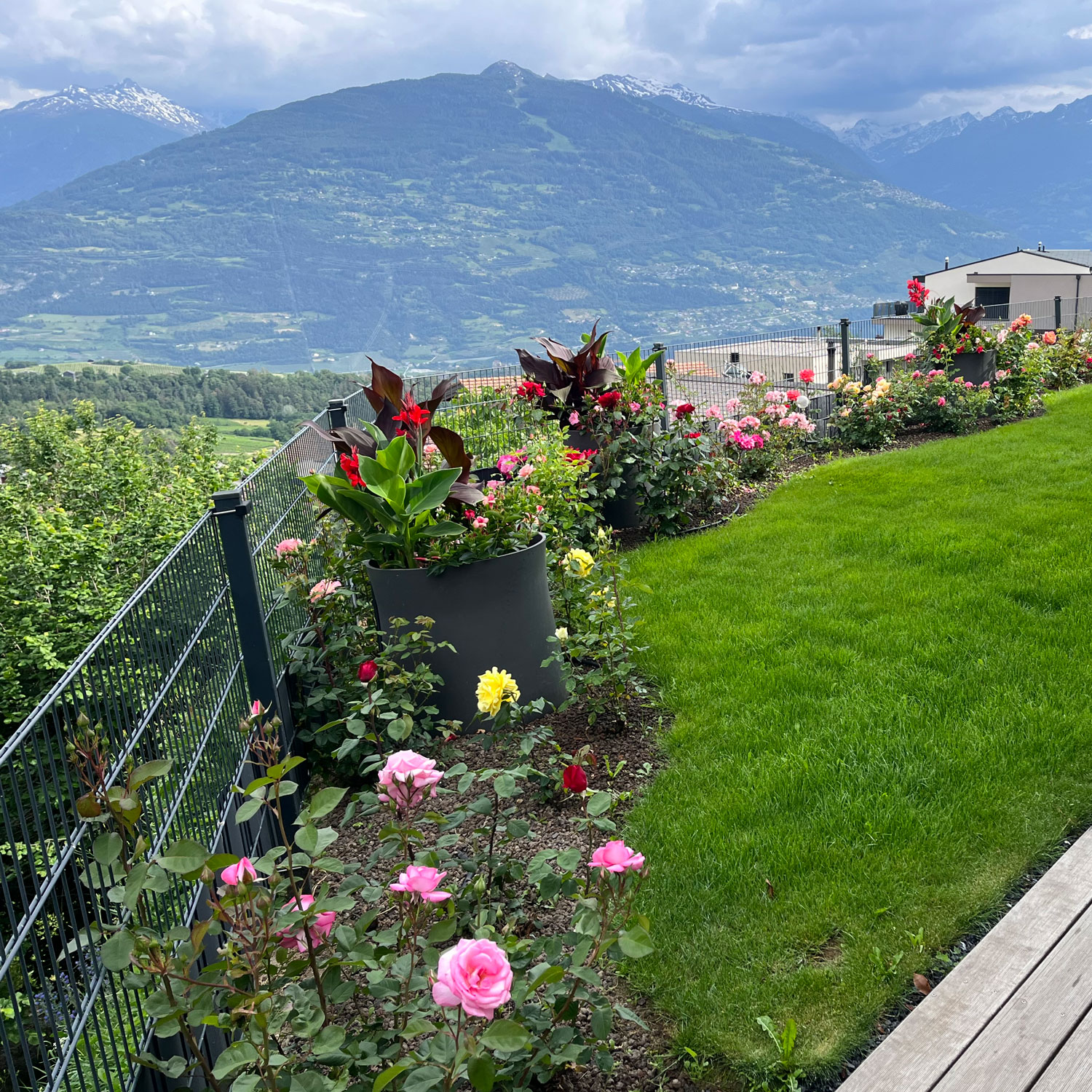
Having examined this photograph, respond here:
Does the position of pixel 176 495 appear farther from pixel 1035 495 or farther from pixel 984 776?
pixel 984 776

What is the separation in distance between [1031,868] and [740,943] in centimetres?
88

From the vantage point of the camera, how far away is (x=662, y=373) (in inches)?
328

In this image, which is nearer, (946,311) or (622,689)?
(622,689)

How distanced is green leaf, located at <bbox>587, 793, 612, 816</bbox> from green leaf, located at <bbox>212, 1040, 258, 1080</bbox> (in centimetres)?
68

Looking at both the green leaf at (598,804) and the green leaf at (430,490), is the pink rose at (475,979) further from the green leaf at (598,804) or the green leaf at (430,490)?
the green leaf at (430,490)

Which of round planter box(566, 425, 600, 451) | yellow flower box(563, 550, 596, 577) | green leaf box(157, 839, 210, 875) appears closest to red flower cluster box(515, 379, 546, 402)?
round planter box(566, 425, 600, 451)

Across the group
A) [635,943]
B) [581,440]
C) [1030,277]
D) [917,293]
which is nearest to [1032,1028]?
[635,943]

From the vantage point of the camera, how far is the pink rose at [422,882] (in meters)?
1.48

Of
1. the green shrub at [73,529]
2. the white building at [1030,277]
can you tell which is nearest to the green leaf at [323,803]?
the green shrub at [73,529]

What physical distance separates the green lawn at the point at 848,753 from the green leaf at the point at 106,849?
52.8 inches

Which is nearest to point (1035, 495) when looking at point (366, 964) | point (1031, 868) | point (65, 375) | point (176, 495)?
point (1031, 868)

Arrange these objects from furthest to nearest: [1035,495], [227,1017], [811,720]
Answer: [1035,495], [811,720], [227,1017]

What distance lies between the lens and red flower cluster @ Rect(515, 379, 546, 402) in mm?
6141

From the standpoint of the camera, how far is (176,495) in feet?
59.3
